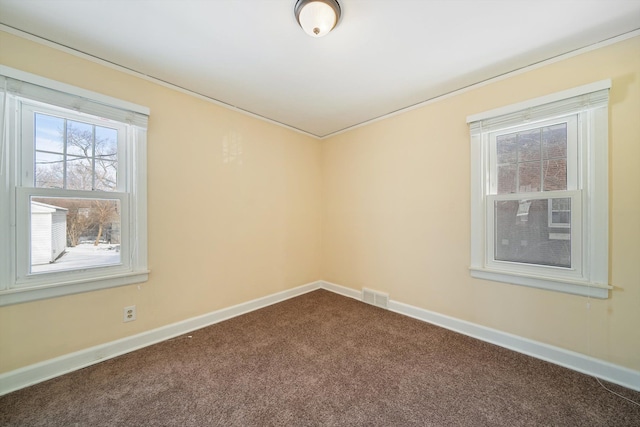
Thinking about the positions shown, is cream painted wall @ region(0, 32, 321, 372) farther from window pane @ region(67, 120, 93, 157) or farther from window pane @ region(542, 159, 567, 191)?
window pane @ region(542, 159, 567, 191)

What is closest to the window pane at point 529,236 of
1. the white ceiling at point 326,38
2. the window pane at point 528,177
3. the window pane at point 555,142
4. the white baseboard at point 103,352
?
the window pane at point 528,177

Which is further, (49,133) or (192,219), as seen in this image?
(192,219)

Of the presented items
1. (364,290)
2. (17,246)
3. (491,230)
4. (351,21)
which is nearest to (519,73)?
(491,230)

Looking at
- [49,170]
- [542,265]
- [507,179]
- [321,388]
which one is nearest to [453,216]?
[507,179]

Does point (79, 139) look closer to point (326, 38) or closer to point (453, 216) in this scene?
point (326, 38)

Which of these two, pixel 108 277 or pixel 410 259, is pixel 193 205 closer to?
pixel 108 277

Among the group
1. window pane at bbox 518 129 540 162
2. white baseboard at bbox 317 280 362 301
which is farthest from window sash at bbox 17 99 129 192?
→ window pane at bbox 518 129 540 162

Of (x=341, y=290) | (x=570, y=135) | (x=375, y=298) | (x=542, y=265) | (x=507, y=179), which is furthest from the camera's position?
(x=341, y=290)

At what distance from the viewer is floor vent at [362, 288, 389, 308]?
2.87 metres

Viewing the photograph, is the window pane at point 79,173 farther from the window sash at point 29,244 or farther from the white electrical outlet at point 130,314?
the white electrical outlet at point 130,314

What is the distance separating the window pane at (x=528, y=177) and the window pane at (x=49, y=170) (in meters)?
3.77

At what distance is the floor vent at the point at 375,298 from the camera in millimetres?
2867

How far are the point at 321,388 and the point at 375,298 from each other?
1536 millimetres

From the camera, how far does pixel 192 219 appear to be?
2.39m
